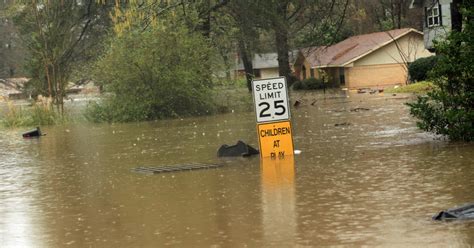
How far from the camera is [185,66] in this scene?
35.0 m

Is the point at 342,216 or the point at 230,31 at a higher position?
the point at 230,31

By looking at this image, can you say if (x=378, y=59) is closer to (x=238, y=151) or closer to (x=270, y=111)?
(x=238, y=151)

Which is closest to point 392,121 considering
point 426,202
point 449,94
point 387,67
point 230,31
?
point 449,94

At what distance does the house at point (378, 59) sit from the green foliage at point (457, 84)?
150ft

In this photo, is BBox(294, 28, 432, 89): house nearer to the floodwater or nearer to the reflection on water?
the floodwater

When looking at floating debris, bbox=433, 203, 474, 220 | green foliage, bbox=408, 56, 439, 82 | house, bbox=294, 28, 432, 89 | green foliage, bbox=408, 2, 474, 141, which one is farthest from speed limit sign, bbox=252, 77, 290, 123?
house, bbox=294, 28, 432, 89

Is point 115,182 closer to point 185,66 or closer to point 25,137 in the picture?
point 25,137

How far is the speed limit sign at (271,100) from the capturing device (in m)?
15.5

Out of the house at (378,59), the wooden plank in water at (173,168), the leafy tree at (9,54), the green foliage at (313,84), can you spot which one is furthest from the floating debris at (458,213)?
the leafy tree at (9,54)

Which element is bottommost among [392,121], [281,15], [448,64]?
[392,121]

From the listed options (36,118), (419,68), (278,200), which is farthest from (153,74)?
(419,68)

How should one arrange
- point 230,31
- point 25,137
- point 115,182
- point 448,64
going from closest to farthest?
point 115,182 → point 448,64 → point 25,137 → point 230,31

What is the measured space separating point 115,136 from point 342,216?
17620 mm

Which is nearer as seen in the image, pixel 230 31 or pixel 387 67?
pixel 230 31
